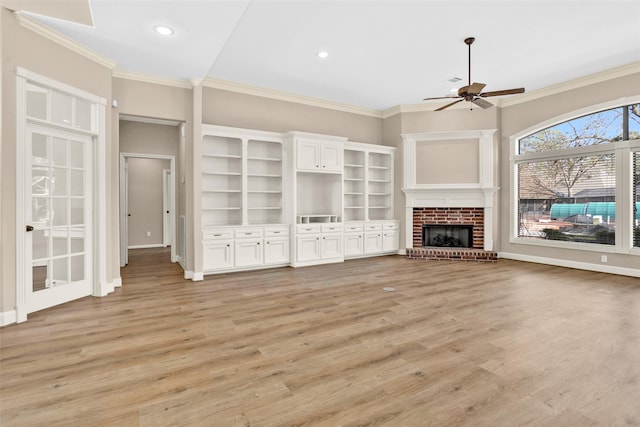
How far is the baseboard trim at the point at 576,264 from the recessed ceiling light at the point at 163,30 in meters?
7.02

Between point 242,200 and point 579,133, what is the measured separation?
6099 mm

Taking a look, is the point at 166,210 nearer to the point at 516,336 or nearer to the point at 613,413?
the point at 516,336

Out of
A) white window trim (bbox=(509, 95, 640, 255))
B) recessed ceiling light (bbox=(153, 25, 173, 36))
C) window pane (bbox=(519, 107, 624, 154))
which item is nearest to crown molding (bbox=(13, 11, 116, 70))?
recessed ceiling light (bbox=(153, 25, 173, 36))

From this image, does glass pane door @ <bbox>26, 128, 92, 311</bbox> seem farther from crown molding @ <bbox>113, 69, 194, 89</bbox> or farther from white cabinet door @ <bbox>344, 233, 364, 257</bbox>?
white cabinet door @ <bbox>344, 233, 364, 257</bbox>

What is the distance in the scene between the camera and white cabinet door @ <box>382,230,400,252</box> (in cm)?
723

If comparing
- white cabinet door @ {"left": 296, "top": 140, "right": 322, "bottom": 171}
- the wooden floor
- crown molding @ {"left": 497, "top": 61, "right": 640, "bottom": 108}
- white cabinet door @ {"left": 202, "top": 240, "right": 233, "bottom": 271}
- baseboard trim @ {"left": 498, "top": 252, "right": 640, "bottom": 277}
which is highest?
crown molding @ {"left": 497, "top": 61, "right": 640, "bottom": 108}

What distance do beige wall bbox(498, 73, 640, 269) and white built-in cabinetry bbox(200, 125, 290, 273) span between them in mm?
4594

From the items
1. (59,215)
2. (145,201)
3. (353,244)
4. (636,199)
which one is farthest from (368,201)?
(145,201)

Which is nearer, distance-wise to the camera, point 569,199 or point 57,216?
point 57,216

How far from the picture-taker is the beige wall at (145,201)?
838 centimetres

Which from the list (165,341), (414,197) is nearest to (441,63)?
(414,197)

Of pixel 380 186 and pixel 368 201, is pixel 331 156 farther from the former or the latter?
pixel 380 186

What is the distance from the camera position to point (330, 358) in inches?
97.8

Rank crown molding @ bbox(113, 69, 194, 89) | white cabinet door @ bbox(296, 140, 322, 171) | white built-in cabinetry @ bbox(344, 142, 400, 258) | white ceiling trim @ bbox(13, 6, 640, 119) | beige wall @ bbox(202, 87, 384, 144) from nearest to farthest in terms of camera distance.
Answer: white ceiling trim @ bbox(13, 6, 640, 119) < crown molding @ bbox(113, 69, 194, 89) < beige wall @ bbox(202, 87, 384, 144) < white cabinet door @ bbox(296, 140, 322, 171) < white built-in cabinetry @ bbox(344, 142, 400, 258)
